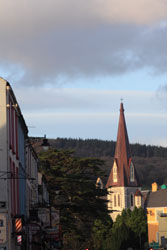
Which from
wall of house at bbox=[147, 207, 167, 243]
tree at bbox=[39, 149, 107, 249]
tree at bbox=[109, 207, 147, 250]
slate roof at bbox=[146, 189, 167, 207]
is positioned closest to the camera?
tree at bbox=[39, 149, 107, 249]

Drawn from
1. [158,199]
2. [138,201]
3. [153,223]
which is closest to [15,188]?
[153,223]

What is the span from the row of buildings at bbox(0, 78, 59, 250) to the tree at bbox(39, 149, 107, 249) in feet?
30.8

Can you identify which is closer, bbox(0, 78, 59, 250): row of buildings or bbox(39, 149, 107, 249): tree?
bbox(0, 78, 59, 250): row of buildings

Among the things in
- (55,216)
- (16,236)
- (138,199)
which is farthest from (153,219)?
(16,236)

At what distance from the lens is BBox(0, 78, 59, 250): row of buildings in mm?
28422

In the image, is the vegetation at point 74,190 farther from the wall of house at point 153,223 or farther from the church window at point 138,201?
the church window at point 138,201

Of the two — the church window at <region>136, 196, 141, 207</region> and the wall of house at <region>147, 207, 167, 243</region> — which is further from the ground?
the church window at <region>136, 196, 141, 207</region>

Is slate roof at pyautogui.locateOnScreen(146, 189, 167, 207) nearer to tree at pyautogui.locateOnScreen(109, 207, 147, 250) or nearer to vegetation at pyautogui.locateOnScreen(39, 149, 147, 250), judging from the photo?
tree at pyautogui.locateOnScreen(109, 207, 147, 250)

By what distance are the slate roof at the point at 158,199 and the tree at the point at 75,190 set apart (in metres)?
115

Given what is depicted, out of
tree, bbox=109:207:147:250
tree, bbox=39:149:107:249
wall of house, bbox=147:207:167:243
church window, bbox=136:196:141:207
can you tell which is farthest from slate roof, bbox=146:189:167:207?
tree, bbox=39:149:107:249

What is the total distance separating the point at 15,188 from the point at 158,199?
143m

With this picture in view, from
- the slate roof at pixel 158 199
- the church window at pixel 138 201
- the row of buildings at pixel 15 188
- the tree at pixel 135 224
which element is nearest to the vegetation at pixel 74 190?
the row of buildings at pixel 15 188

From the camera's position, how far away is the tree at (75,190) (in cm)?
5044

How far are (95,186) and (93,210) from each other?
1945 mm
